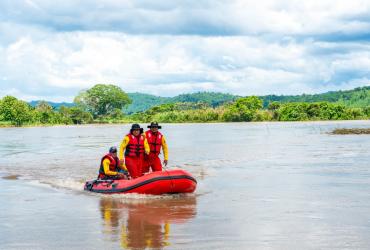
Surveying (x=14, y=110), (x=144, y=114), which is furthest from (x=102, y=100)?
(x=14, y=110)

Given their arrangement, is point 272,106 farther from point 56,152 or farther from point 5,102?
point 56,152

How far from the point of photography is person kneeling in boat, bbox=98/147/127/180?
16.4 metres

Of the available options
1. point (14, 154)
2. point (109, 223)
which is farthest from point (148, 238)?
point (14, 154)

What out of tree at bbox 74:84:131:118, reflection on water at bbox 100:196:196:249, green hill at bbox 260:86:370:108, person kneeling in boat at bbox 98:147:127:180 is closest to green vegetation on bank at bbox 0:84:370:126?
tree at bbox 74:84:131:118

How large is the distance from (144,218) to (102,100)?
13401cm

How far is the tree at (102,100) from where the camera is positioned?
144750 millimetres

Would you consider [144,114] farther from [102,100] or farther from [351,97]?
[351,97]

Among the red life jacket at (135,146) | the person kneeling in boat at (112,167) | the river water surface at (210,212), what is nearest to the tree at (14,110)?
the river water surface at (210,212)

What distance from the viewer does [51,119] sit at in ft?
402

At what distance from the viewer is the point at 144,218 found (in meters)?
12.7

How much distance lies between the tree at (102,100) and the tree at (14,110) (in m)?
30.4

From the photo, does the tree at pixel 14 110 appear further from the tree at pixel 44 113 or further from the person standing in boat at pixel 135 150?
the person standing in boat at pixel 135 150

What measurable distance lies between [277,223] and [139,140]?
5954 millimetres

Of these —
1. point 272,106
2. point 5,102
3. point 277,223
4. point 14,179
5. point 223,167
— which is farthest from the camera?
point 272,106
